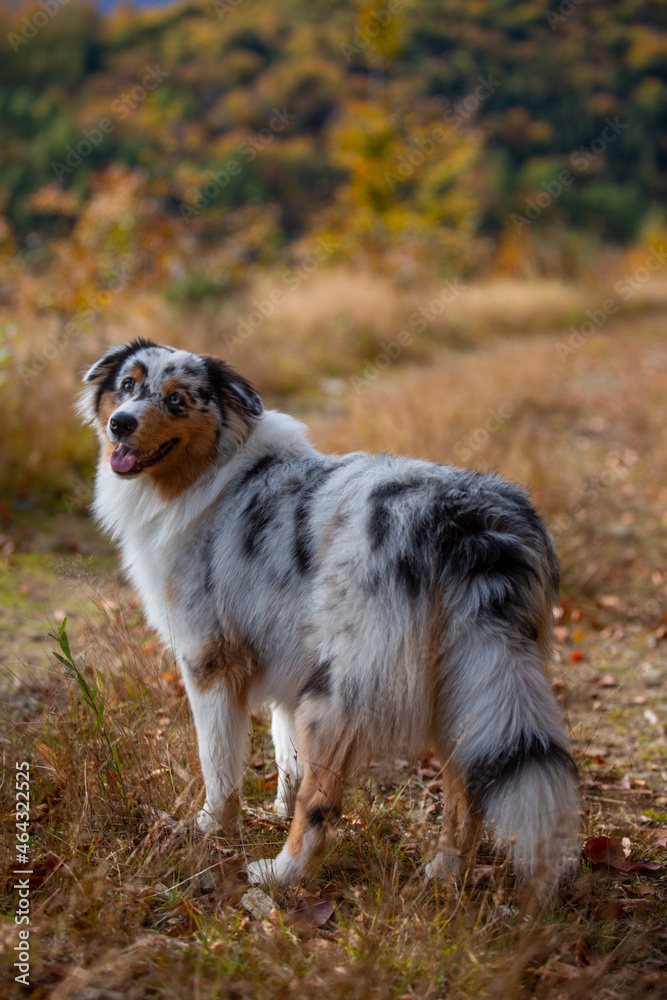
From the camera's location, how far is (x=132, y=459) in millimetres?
2826

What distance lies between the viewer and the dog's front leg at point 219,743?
2707 millimetres

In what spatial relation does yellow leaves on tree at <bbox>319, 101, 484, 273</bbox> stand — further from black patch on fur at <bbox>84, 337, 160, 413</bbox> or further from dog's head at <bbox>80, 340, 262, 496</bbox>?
dog's head at <bbox>80, 340, 262, 496</bbox>

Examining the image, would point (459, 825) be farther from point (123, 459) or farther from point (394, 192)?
point (394, 192)

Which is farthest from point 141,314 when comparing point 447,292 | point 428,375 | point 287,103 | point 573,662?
point 287,103

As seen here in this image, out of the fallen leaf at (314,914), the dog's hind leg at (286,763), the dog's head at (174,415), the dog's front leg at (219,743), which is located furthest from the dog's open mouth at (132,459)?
the fallen leaf at (314,914)

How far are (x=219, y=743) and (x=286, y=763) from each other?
1.12 ft

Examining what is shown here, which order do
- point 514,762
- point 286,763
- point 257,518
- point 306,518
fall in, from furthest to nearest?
point 286,763
point 257,518
point 306,518
point 514,762

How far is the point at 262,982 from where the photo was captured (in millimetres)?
1948

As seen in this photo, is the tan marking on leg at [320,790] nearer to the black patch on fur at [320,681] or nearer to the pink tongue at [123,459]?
the black patch on fur at [320,681]

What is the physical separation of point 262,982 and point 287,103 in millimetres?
39209

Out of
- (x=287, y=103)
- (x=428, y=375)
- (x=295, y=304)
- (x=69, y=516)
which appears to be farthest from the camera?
(x=287, y=103)

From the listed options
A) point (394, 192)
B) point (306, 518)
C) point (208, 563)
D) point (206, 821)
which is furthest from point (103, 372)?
point (394, 192)

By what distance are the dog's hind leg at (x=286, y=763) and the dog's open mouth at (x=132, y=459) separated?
1031 millimetres

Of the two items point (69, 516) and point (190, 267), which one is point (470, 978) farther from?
point (190, 267)
